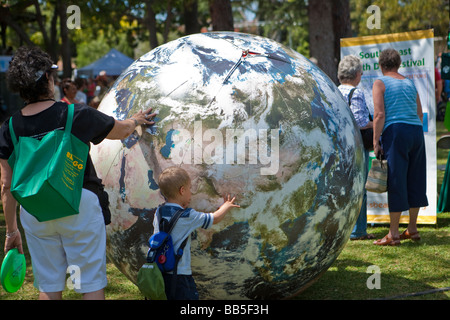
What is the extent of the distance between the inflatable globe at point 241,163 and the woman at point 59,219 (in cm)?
50

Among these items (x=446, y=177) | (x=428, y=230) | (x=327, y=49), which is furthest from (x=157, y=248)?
(x=327, y=49)

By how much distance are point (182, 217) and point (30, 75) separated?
129 cm

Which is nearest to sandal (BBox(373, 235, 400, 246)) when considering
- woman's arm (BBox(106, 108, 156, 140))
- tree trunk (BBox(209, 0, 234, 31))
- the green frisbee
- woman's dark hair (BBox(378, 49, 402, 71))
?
woman's dark hair (BBox(378, 49, 402, 71))

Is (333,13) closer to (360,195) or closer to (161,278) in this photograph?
(360,195)

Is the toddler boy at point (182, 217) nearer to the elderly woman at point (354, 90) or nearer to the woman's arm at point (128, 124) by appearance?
the woman's arm at point (128, 124)

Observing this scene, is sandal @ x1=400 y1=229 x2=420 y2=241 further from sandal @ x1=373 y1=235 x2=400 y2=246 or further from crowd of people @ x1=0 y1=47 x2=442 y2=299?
crowd of people @ x1=0 y1=47 x2=442 y2=299

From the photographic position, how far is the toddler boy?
12.4ft

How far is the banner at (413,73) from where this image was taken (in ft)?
24.0

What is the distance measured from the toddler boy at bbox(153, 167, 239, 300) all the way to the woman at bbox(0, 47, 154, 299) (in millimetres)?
430

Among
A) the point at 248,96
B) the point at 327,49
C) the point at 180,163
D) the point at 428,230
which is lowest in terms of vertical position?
the point at 428,230

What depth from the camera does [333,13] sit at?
1252 centimetres

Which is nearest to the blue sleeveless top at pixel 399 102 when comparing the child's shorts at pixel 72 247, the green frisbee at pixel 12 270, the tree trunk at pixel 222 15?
the child's shorts at pixel 72 247

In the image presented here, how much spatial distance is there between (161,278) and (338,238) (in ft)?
4.62

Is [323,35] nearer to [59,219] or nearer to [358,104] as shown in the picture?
[358,104]
